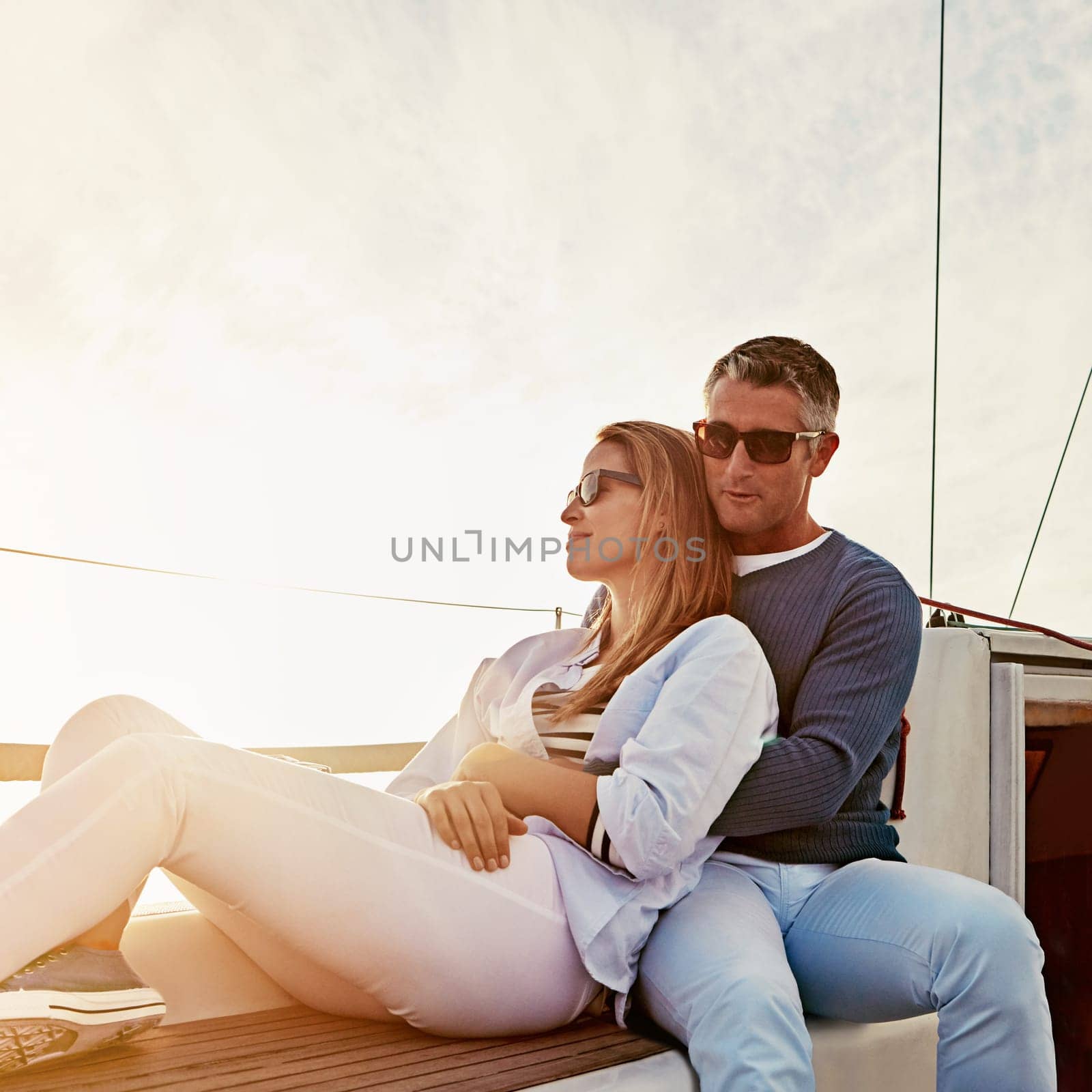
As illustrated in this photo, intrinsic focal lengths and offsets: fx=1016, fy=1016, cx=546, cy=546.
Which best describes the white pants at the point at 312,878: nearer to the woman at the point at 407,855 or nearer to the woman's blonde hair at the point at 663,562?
the woman at the point at 407,855

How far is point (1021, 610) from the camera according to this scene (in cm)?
348

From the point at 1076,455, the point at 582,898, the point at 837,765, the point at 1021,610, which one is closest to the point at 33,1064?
the point at 582,898

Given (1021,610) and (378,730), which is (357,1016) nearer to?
(378,730)

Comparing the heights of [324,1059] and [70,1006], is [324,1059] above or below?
below

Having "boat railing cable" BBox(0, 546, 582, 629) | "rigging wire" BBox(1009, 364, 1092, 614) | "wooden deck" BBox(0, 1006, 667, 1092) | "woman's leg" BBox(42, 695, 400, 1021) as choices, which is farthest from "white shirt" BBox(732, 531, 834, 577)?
"rigging wire" BBox(1009, 364, 1092, 614)

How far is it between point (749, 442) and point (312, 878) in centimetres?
110

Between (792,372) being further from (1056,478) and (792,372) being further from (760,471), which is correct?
(1056,478)

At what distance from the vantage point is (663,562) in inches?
69.8

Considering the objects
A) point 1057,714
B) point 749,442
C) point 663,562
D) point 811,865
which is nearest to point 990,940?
point 811,865

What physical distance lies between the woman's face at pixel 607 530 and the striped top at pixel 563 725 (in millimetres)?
181

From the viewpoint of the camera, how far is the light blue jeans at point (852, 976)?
46.3 inches

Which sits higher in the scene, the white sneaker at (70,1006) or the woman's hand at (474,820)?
the woman's hand at (474,820)

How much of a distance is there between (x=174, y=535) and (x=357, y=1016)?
251 cm

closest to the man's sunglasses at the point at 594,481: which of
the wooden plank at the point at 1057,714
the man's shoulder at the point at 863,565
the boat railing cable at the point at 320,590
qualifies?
the man's shoulder at the point at 863,565
